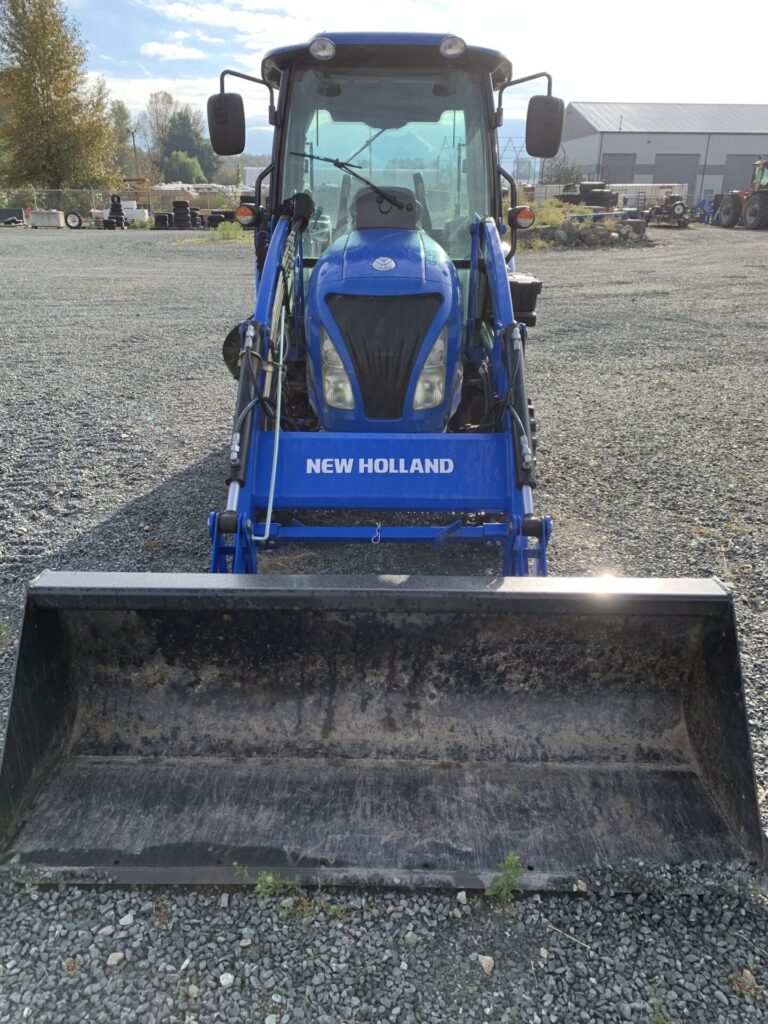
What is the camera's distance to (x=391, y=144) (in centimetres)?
452

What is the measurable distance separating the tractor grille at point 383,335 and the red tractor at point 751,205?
1337 inches

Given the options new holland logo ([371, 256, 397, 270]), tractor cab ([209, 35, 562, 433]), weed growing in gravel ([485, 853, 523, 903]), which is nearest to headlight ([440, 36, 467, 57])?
tractor cab ([209, 35, 562, 433])

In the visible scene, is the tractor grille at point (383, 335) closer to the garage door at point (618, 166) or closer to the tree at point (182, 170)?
the garage door at point (618, 166)

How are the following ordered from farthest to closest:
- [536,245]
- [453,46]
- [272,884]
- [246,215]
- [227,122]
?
[536,245], [246,215], [227,122], [453,46], [272,884]

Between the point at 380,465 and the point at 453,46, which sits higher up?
the point at 453,46

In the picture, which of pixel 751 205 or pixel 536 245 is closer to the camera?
pixel 536 245

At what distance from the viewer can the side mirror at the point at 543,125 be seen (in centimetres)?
436

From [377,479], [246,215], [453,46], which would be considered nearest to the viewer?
[377,479]

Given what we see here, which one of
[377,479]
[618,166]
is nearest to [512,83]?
[377,479]

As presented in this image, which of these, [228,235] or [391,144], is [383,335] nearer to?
[391,144]

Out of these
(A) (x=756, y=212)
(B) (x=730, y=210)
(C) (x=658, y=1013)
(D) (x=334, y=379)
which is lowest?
(C) (x=658, y=1013)

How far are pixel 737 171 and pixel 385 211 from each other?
73.9m

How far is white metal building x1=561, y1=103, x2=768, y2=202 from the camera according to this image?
6469 cm

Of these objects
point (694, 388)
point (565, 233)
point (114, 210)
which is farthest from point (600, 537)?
point (114, 210)
